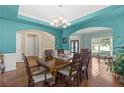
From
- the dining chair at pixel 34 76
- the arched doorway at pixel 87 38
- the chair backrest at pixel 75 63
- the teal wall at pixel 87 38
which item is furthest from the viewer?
the teal wall at pixel 87 38

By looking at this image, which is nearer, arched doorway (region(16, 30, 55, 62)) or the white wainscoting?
the white wainscoting

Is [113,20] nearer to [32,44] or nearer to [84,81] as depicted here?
[84,81]

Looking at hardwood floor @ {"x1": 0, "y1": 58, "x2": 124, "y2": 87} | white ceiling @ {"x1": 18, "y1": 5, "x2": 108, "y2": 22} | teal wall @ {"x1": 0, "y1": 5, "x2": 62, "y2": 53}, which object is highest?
white ceiling @ {"x1": 18, "y1": 5, "x2": 108, "y2": 22}

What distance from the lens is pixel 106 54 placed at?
445 centimetres

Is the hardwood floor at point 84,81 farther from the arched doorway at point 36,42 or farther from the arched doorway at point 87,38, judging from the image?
the arched doorway at point 36,42

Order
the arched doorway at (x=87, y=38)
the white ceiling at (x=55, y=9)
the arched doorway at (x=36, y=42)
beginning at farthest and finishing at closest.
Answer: the arched doorway at (x=36, y=42) → the arched doorway at (x=87, y=38) → the white ceiling at (x=55, y=9)

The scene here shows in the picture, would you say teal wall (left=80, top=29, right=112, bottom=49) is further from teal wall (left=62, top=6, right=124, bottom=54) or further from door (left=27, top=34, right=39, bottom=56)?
door (left=27, top=34, right=39, bottom=56)

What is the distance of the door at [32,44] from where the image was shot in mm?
7223

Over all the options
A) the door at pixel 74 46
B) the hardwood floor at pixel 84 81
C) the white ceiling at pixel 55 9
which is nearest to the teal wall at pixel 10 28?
the white ceiling at pixel 55 9

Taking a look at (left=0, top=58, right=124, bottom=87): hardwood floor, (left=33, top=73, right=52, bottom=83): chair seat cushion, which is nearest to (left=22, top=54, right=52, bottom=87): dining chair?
(left=33, top=73, right=52, bottom=83): chair seat cushion

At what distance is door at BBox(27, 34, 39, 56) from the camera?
7.22 m

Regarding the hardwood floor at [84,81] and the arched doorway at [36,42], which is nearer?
the hardwood floor at [84,81]
